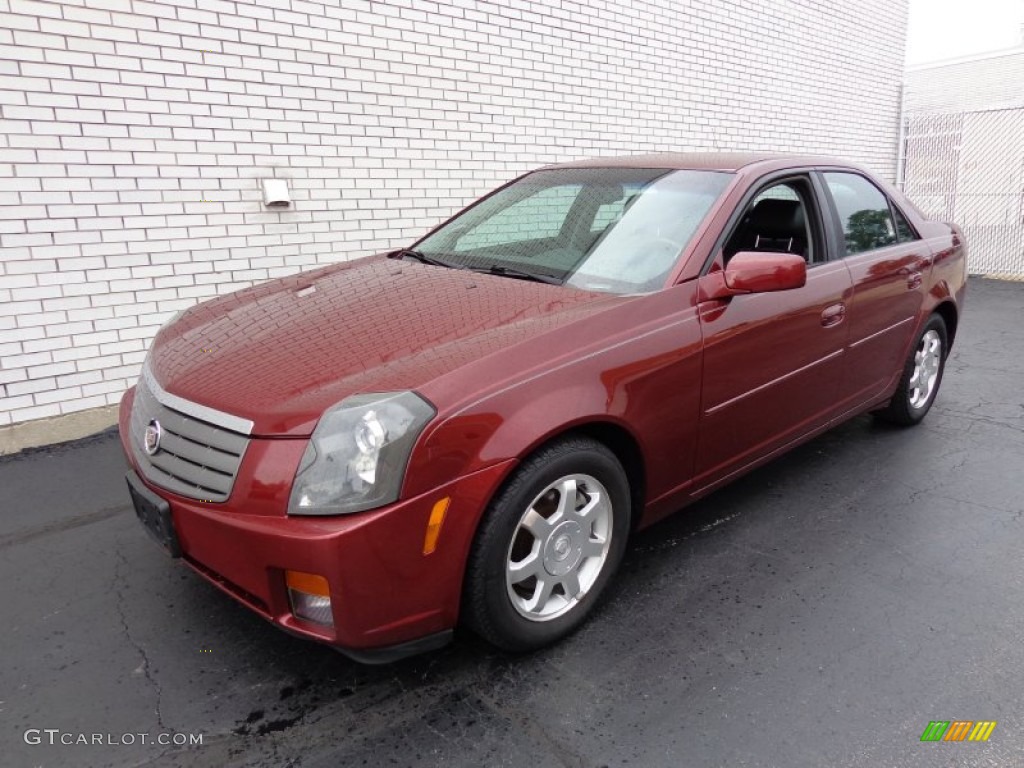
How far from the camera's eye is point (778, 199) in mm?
3422

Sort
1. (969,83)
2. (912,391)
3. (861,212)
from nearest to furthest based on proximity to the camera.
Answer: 1. (861,212)
2. (912,391)
3. (969,83)

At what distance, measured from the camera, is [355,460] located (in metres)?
1.97

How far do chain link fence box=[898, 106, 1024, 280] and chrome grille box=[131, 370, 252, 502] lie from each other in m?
12.6

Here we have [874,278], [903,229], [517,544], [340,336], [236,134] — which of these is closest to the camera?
[517,544]

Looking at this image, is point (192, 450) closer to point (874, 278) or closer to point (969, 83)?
point (874, 278)

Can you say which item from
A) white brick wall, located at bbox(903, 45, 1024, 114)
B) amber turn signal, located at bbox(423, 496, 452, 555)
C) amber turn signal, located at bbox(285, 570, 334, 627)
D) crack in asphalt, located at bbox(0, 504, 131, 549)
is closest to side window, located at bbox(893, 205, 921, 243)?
amber turn signal, located at bbox(423, 496, 452, 555)

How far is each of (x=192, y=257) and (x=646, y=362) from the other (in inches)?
137

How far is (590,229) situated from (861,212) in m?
1.72

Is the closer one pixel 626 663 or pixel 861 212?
pixel 626 663

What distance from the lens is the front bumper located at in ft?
6.39

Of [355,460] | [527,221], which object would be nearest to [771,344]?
[527,221]

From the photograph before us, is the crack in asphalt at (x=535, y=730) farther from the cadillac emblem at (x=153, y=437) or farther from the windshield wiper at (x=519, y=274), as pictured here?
the windshield wiper at (x=519, y=274)

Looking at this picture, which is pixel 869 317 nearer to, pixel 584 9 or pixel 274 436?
pixel 274 436

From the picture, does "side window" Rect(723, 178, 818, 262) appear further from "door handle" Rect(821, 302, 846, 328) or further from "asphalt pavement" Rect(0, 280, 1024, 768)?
→ "asphalt pavement" Rect(0, 280, 1024, 768)
